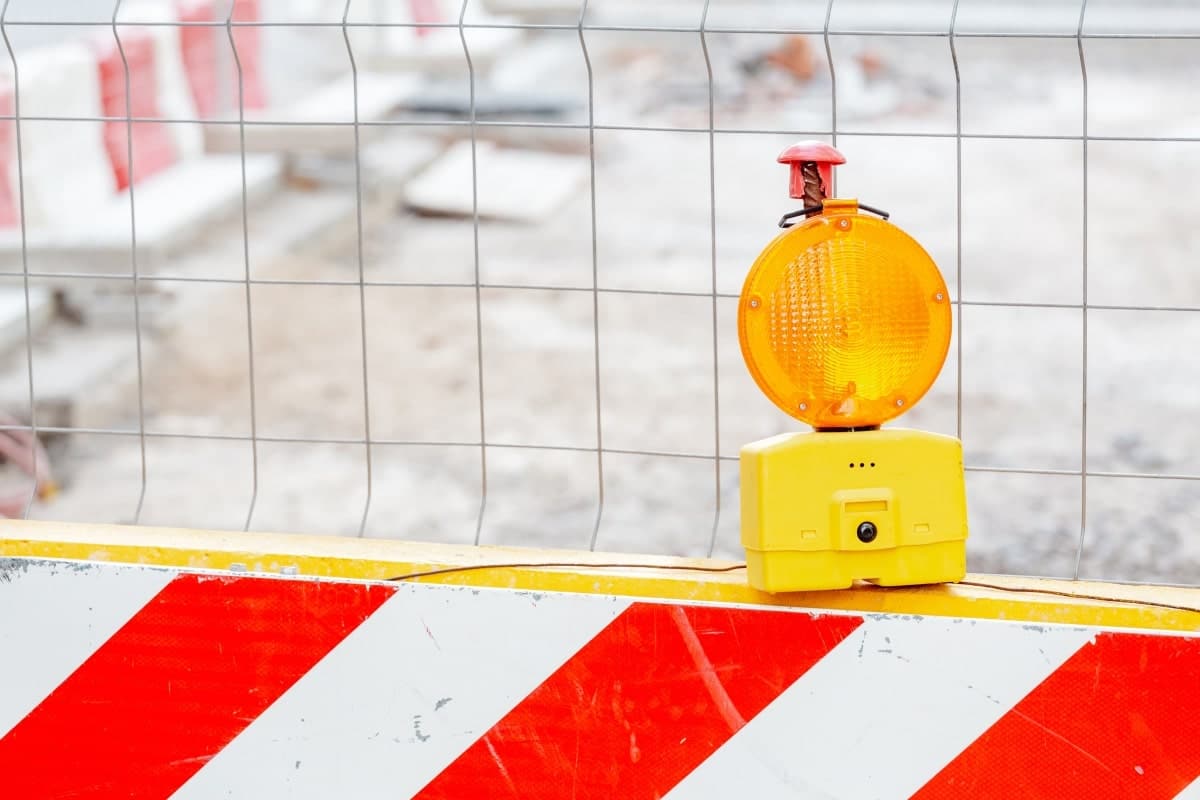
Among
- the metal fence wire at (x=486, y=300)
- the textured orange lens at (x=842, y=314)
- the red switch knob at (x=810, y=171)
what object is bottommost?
the metal fence wire at (x=486, y=300)

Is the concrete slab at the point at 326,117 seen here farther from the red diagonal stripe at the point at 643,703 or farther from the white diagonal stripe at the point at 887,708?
the white diagonal stripe at the point at 887,708

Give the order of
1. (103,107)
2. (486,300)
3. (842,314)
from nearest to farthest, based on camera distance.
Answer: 1. (842,314)
2. (103,107)
3. (486,300)

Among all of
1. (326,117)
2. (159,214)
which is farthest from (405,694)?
(326,117)

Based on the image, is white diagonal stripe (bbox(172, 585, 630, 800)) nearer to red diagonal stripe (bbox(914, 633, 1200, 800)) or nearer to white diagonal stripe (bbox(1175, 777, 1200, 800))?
red diagonal stripe (bbox(914, 633, 1200, 800))

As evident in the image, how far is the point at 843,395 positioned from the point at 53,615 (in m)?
1.08

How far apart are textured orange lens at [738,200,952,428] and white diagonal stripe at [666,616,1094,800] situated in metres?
0.29

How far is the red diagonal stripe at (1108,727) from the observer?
1870 millimetres

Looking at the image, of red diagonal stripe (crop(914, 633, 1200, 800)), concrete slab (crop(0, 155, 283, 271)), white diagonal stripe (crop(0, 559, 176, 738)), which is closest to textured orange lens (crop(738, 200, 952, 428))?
red diagonal stripe (crop(914, 633, 1200, 800))

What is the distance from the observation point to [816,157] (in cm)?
187

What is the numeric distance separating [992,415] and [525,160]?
19.8 feet

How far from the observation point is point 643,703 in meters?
2.01

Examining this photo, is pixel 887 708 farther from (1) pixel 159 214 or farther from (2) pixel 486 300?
(1) pixel 159 214

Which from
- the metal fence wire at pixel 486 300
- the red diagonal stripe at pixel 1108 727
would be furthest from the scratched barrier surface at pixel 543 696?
the metal fence wire at pixel 486 300

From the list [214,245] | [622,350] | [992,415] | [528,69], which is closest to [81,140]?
[214,245]
